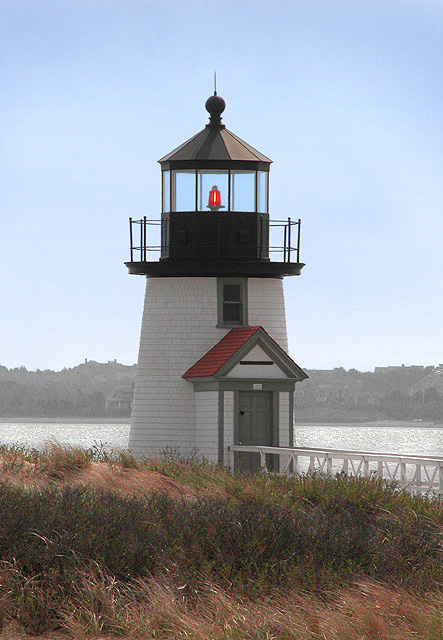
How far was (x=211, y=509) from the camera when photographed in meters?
13.0

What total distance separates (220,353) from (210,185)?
4048mm

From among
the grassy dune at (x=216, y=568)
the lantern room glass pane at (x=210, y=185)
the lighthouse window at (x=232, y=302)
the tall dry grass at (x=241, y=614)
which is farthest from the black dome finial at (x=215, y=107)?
the tall dry grass at (x=241, y=614)

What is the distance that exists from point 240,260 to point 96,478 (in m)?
8.24

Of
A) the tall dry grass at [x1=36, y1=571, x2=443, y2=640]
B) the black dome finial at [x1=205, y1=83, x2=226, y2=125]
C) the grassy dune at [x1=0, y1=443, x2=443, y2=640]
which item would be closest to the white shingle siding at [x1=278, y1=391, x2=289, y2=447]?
the black dome finial at [x1=205, y1=83, x2=226, y2=125]

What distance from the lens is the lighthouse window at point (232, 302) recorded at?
24766 mm

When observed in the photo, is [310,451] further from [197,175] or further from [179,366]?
[197,175]

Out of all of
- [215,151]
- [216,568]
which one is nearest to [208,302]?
[215,151]

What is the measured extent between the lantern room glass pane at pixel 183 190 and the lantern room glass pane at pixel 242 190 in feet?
3.17

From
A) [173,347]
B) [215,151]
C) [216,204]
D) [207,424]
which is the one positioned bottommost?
[207,424]

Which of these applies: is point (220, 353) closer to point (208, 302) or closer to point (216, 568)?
point (208, 302)

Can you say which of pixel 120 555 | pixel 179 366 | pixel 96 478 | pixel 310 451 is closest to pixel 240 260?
pixel 179 366

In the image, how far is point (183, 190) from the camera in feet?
81.8

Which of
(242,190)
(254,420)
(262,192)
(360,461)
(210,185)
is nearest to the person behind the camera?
(360,461)

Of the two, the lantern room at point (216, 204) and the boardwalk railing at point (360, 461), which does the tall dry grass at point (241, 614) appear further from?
the lantern room at point (216, 204)
